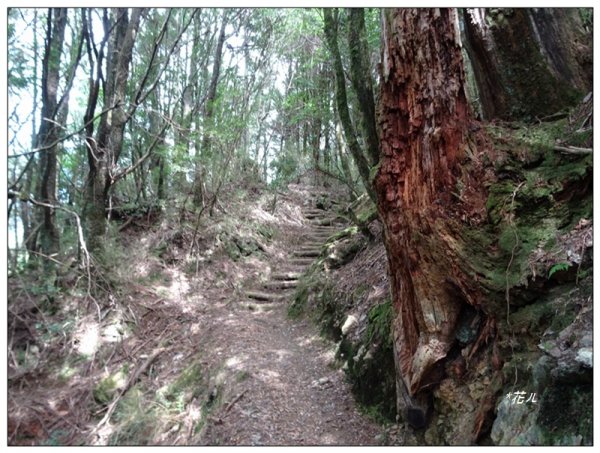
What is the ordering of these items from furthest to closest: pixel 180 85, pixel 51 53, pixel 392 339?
1. pixel 180 85
2. pixel 51 53
3. pixel 392 339

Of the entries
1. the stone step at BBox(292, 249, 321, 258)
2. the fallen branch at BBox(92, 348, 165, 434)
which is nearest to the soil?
the fallen branch at BBox(92, 348, 165, 434)

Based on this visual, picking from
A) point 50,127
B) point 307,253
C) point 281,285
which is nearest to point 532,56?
point 50,127

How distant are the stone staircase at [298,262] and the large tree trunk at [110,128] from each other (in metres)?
3.41

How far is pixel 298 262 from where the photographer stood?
984 cm

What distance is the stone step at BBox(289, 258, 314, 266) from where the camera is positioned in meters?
9.74

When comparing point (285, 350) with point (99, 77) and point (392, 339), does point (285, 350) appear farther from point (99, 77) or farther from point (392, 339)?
point (99, 77)

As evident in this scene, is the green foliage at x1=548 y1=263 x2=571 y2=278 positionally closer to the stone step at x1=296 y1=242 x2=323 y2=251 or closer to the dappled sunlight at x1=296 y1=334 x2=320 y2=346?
the dappled sunlight at x1=296 y1=334 x2=320 y2=346

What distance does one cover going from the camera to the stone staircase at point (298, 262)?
26.7ft

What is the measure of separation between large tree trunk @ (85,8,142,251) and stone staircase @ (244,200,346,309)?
3405mm

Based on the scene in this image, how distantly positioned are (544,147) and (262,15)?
896 centimetres

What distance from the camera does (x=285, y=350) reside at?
5891 mm

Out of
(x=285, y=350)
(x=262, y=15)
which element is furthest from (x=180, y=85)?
(x=285, y=350)

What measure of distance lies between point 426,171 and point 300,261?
669 centimetres

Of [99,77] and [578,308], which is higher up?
[99,77]
